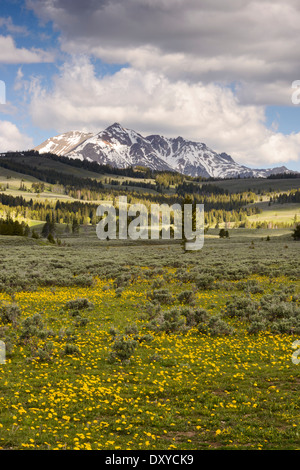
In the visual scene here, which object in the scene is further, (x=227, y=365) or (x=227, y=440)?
(x=227, y=365)

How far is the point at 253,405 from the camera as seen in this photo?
10.3 m

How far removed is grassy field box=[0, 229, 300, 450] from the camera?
8750 millimetres

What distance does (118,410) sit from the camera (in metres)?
10.1

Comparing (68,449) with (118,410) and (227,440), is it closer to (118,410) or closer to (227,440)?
(118,410)

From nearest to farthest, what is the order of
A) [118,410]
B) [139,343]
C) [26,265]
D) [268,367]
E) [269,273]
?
[118,410]
[268,367]
[139,343]
[269,273]
[26,265]


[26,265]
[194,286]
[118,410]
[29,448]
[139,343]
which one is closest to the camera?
[29,448]

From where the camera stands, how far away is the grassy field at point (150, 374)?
875 cm

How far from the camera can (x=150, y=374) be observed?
12773mm

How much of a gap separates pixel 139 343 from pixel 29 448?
8.77 m

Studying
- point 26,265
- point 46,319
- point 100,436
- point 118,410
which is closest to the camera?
point 100,436

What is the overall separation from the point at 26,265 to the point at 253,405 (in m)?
32.3
